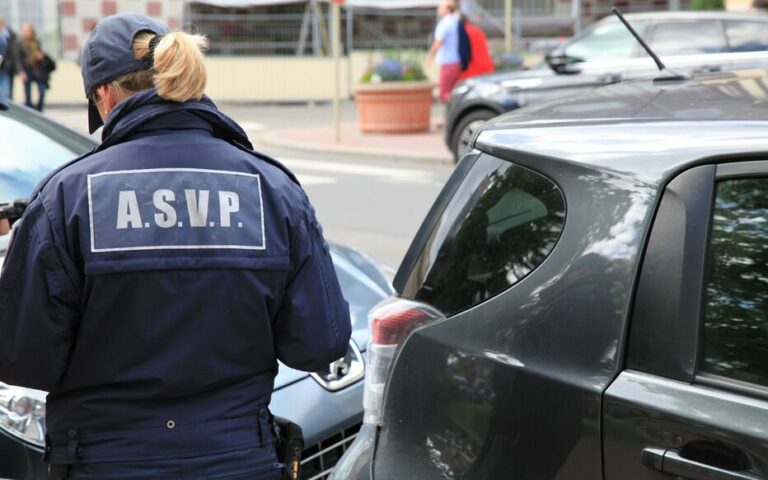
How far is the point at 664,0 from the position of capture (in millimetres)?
27203

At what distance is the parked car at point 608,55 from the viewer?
35.2ft

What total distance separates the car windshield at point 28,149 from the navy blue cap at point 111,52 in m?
2.07

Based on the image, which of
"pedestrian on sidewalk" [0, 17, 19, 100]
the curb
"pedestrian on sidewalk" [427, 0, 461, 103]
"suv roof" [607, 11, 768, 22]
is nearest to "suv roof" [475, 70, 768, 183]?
"suv roof" [607, 11, 768, 22]

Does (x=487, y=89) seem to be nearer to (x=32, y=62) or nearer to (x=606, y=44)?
(x=606, y=44)

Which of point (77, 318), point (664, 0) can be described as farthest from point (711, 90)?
point (664, 0)

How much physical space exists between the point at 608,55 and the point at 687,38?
0.84 meters

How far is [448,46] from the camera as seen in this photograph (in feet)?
47.2

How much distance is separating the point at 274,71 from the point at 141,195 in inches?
915

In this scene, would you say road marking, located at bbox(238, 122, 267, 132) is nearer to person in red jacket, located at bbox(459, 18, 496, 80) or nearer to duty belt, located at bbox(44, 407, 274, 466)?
person in red jacket, located at bbox(459, 18, 496, 80)

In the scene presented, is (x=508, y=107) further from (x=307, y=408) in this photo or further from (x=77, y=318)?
(x=77, y=318)

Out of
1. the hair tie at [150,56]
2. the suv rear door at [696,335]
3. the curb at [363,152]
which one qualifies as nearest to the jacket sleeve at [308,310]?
the hair tie at [150,56]

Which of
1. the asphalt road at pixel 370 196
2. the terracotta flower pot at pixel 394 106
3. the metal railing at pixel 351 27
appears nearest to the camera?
the asphalt road at pixel 370 196

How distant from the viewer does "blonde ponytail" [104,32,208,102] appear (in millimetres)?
2160

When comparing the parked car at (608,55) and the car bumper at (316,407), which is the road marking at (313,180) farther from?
the car bumper at (316,407)
